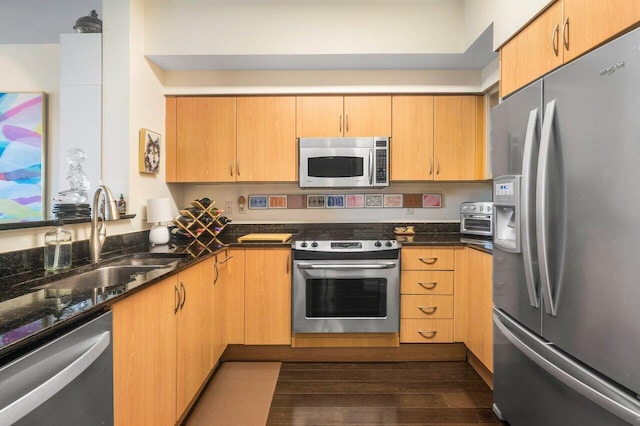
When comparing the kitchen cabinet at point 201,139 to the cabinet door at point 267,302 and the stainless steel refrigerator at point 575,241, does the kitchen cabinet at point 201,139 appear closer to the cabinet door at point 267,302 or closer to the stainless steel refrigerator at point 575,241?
the cabinet door at point 267,302

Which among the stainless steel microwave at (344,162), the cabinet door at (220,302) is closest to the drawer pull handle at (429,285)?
the stainless steel microwave at (344,162)

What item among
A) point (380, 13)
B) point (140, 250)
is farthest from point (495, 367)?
point (380, 13)

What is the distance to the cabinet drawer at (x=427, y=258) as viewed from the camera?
274 centimetres

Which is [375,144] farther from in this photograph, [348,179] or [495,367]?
[495,367]

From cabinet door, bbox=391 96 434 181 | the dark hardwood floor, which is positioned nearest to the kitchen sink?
the dark hardwood floor

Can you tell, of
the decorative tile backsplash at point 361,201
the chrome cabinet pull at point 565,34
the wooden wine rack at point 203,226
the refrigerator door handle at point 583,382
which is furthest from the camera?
the decorative tile backsplash at point 361,201

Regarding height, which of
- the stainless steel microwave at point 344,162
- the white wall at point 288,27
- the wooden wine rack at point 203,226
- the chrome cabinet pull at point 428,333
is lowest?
the chrome cabinet pull at point 428,333

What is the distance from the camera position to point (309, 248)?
273cm

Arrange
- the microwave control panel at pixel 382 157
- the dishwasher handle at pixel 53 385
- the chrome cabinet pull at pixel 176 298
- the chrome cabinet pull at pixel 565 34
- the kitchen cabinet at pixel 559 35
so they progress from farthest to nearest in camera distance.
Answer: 1. the microwave control panel at pixel 382 157
2. the chrome cabinet pull at pixel 176 298
3. the chrome cabinet pull at pixel 565 34
4. the kitchen cabinet at pixel 559 35
5. the dishwasher handle at pixel 53 385

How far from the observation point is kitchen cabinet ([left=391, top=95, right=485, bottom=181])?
3.04 meters

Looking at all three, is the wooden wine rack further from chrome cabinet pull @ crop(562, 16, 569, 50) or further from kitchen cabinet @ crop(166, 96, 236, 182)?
chrome cabinet pull @ crop(562, 16, 569, 50)

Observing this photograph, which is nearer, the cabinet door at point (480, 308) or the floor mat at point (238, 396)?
the floor mat at point (238, 396)

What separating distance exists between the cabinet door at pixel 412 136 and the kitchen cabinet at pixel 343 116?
9 cm

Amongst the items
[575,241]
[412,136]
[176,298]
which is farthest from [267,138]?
[575,241]
